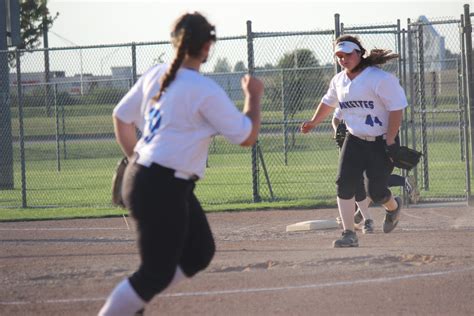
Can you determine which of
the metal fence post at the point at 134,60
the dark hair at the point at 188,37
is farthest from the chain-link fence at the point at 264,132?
the dark hair at the point at 188,37

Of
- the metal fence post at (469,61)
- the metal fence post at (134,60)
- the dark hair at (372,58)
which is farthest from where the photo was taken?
the metal fence post at (134,60)

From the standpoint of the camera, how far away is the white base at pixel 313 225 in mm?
12016

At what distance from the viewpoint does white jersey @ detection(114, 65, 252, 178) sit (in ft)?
18.2

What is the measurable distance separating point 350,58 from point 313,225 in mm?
2625

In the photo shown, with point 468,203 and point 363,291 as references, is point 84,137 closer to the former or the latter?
point 468,203

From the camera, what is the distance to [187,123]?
220 inches

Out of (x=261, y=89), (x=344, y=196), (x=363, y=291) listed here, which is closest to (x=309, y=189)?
(x=344, y=196)

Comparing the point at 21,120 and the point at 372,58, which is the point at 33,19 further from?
the point at 372,58

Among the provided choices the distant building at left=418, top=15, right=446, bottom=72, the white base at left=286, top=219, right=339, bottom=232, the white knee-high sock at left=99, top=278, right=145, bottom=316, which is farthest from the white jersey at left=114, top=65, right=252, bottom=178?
the distant building at left=418, top=15, right=446, bottom=72

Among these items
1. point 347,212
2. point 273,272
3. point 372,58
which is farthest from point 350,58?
point 273,272

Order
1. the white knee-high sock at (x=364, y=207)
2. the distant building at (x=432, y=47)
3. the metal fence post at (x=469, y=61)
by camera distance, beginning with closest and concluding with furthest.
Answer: the white knee-high sock at (x=364, y=207) < the metal fence post at (x=469, y=61) < the distant building at (x=432, y=47)

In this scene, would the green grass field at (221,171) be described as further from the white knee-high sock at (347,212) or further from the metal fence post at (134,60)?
the white knee-high sock at (347,212)

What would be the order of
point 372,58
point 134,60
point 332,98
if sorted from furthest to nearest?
point 134,60 < point 332,98 < point 372,58

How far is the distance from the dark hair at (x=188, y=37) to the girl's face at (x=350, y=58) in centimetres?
453
